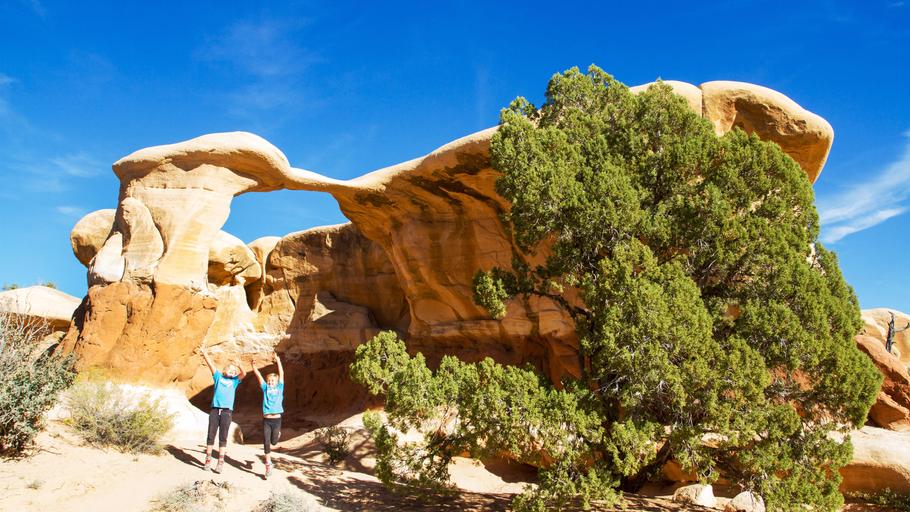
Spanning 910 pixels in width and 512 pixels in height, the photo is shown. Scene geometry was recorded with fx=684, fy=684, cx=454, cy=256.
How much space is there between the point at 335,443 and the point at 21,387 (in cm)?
769

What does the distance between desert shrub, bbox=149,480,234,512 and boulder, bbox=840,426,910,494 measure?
11206 millimetres

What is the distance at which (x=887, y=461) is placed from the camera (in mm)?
13094

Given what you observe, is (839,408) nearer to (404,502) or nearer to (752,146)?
(752,146)

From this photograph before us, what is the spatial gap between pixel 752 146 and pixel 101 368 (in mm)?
13036

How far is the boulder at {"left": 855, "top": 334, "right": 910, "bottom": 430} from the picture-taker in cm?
1510

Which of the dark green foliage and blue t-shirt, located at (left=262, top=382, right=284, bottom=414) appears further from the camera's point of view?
blue t-shirt, located at (left=262, top=382, right=284, bottom=414)

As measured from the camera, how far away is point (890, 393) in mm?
15414

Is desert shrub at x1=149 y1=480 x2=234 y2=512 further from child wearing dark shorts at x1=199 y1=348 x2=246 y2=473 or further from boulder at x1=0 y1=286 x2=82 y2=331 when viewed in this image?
boulder at x1=0 y1=286 x2=82 y2=331

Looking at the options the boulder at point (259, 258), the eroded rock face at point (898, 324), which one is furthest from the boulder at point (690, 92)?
the eroded rock face at point (898, 324)

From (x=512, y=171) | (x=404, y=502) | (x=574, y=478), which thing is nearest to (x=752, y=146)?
(x=512, y=171)

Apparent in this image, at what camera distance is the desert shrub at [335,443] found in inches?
608

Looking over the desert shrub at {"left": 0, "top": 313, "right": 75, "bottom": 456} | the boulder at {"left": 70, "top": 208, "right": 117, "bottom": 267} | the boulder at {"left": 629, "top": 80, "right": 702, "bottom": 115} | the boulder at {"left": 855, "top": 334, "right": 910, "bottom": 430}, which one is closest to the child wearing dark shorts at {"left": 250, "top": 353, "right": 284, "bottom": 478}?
the desert shrub at {"left": 0, "top": 313, "right": 75, "bottom": 456}

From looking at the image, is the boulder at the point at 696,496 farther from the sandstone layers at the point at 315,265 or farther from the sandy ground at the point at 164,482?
the sandstone layers at the point at 315,265

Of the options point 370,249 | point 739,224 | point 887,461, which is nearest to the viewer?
point 739,224
